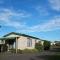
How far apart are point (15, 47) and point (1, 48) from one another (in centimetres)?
306

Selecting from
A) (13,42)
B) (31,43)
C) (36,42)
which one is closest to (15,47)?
(13,42)

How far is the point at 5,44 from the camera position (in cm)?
4438

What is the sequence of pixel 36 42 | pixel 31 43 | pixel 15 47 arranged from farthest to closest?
pixel 36 42, pixel 31 43, pixel 15 47

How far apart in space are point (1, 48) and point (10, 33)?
478cm

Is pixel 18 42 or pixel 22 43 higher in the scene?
pixel 18 42

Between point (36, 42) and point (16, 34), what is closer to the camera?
point (16, 34)

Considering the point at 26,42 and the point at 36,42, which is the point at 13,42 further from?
the point at 36,42

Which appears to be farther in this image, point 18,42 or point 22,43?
point 22,43

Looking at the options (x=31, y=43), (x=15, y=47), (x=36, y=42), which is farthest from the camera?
(x=36, y=42)

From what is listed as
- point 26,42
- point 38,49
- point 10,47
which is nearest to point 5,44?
point 10,47

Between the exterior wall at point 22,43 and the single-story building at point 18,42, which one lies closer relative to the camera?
the single-story building at point 18,42

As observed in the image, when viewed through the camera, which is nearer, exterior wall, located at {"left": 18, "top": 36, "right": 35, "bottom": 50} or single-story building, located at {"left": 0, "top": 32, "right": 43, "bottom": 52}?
single-story building, located at {"left": 0, "top": 32, "right": 43, "bottom": 52}

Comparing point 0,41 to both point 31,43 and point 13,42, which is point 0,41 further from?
point 31,43

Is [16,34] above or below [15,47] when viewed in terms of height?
above
